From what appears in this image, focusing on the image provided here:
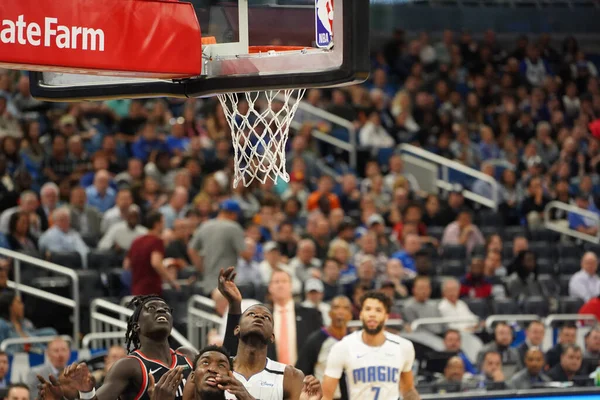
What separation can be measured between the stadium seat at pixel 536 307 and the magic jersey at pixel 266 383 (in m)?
7.12

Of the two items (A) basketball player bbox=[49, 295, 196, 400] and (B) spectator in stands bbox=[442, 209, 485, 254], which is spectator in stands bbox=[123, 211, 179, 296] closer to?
(B) spectator in stands bbox=[442, 209, 485, 254]

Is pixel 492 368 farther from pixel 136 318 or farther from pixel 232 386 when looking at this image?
pixel 232 386

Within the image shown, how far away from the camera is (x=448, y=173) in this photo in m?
18.4

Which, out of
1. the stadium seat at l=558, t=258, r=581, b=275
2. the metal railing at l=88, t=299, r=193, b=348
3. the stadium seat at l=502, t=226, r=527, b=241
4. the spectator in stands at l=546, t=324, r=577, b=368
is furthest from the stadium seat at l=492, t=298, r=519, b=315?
the metal railing at l=88, t=299, r=193, b=348

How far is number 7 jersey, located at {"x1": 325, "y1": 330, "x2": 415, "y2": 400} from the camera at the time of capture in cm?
832

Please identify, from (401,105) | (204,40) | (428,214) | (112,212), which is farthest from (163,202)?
(204,40)

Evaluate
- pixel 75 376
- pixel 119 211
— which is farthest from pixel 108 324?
pixel 75 376

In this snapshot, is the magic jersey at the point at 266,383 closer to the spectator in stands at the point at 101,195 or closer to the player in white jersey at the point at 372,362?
the player in white jersey at the point at 372,362

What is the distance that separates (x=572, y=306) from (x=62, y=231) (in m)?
5.63

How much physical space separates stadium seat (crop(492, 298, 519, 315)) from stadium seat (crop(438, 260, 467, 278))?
1112 mm

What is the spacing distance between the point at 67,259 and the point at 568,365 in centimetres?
512

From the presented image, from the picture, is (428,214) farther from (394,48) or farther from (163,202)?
(394,48)

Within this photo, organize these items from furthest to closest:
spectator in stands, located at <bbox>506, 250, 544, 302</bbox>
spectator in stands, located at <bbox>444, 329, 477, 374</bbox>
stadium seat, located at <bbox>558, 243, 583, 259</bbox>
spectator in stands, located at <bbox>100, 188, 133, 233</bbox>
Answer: stadium seat, located at <bbox>558, 243, 583, 259</bbox>
spectator in stands, located at <bbox>506, 250, 544, 302</bbox>
spectator in stands, located at <bbox>100, 188, 133, 233</bbox>
spectator in stands, located at <bbox>444, 329, 477, 374</bbox>

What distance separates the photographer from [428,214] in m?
15.8
